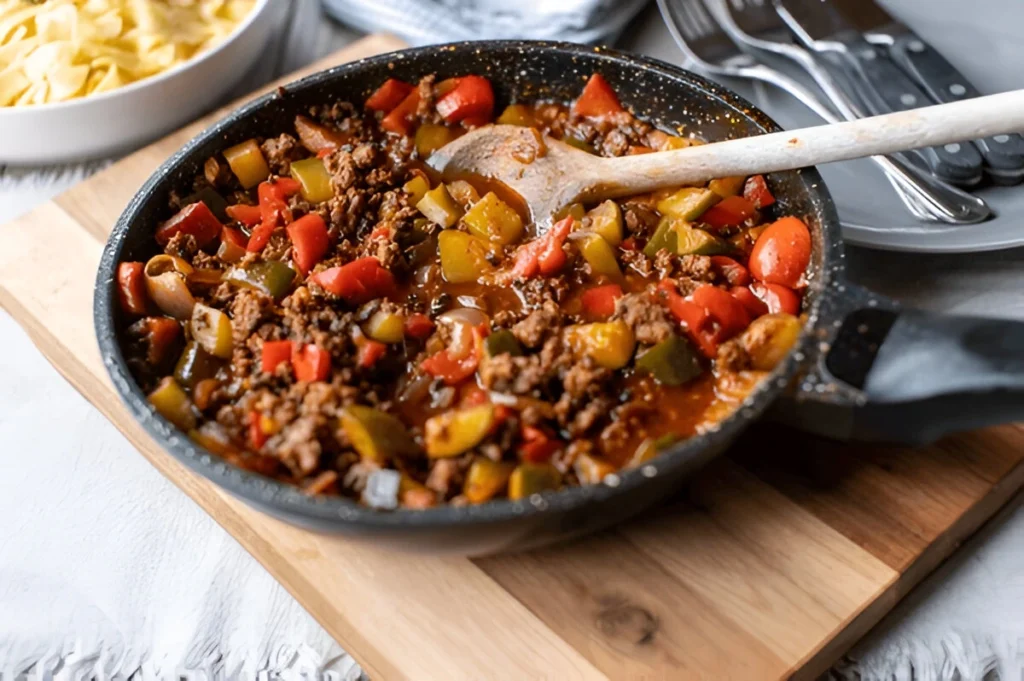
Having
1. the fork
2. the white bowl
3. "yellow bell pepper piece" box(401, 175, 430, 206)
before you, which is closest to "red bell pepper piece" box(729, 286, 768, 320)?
the fork

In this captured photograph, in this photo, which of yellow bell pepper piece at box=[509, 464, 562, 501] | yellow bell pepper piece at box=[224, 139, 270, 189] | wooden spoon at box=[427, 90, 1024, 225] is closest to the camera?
yellow bell pepper piece at box=[509, 464, 562, 501]

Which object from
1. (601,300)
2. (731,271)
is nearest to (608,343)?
(601,300)

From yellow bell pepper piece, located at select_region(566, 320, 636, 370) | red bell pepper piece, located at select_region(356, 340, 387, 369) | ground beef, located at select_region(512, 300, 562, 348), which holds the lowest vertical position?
red bell pepper piece, located at select_region(356, 340, 387, 369)

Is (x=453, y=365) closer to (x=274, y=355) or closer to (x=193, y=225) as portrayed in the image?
(x=274, y=355)

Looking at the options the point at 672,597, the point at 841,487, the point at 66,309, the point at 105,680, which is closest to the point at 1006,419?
the point at 841,487

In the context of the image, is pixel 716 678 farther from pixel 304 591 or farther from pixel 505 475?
pixel 304 591

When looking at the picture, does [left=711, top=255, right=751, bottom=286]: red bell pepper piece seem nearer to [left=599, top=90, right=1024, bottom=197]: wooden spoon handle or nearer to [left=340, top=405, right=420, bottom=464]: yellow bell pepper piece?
[left=599, top=90, right=1024, bottom=197]: wooden spoon handle
